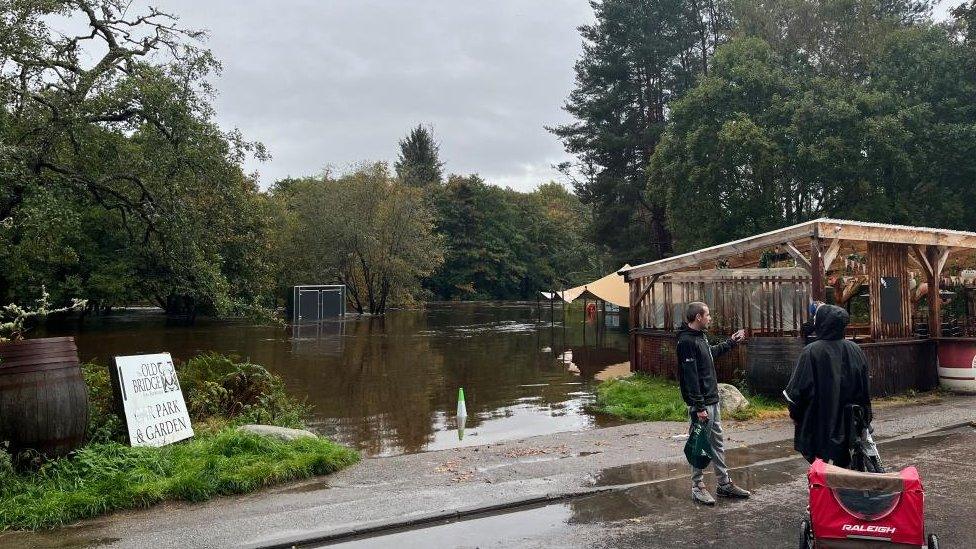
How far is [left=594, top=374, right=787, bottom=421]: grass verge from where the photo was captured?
1056 centimetres

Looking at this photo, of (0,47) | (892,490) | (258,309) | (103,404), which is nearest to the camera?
(892,490)

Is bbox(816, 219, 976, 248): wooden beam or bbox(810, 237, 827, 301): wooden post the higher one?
bbox(816, 219, 976, 248): wooden beam

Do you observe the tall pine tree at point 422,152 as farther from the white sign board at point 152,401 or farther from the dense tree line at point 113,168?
the white sign board at point 152,401

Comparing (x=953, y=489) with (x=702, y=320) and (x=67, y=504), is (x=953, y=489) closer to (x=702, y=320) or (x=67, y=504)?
(x=702, y=320)

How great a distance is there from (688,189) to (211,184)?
20782 millimetres

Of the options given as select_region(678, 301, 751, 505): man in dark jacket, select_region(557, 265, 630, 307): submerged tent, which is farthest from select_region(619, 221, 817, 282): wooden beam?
select_region(557, 265, 630, 307): submerged tent

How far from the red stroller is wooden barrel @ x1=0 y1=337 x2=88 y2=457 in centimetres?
639

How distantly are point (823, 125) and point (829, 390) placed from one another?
25228mm

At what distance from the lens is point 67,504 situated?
5.89m

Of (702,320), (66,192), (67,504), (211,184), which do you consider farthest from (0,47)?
(702,320)

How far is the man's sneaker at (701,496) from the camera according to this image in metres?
6.03

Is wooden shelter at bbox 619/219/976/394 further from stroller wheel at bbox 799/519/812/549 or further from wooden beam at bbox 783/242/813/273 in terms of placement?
stroller wheel at bbox 799/519/812/549

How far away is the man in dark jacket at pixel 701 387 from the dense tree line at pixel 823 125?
22.8m

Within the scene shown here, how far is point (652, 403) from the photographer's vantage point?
38.8 feet
